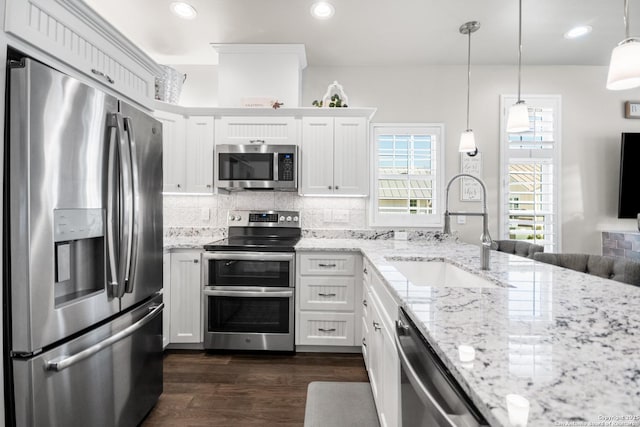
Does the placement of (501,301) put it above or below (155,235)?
below

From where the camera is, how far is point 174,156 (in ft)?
9.78

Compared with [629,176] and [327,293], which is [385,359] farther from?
[629,176]

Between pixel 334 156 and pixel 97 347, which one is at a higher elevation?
pixel 334 156

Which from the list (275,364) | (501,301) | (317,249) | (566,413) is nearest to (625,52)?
(501,301)

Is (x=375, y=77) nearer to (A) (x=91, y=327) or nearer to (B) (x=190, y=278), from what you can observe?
(B) (x=190, y=278)

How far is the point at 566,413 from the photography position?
464 mm

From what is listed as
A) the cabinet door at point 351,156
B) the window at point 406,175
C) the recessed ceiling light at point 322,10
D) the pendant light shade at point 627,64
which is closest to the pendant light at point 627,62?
the pendant light shade at point 627,64

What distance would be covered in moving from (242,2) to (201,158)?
137cm

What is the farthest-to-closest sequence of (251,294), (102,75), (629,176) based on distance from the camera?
(629,176), (251,294), (102,75)

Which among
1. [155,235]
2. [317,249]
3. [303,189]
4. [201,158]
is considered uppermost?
[201,158]

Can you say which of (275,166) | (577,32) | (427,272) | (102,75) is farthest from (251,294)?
(577,32)

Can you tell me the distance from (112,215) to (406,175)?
2713mm

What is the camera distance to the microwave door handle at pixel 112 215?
4.58 ft

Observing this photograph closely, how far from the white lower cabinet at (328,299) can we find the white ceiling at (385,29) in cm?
193
